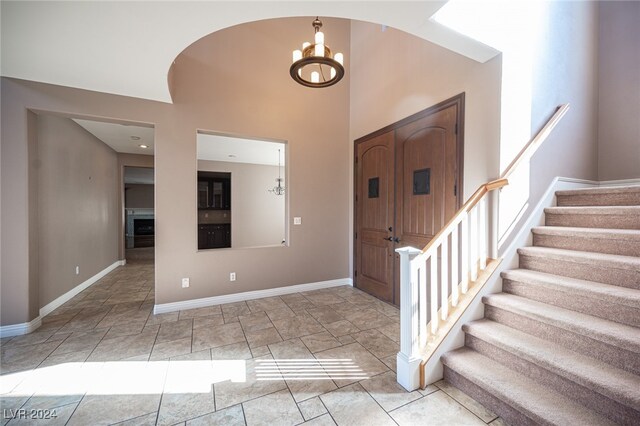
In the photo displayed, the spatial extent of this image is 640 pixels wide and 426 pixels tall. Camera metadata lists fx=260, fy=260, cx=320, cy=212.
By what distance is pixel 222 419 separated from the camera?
1599mm

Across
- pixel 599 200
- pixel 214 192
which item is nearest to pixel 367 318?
pixel 599 200

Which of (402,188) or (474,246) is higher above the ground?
(402,188)

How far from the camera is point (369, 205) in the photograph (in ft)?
13.0

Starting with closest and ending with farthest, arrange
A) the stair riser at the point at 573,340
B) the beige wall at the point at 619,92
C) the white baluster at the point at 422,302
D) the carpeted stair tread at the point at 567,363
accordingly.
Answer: the carpeted stair tread at the point at 567,363, the stair riser at the point at 573,340, the white baluster at the point at 422,302, the beige wall at the point at 619,92

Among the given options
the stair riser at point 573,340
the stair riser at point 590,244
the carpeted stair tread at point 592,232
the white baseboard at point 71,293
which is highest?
the carpeted stair tread at point 592,232

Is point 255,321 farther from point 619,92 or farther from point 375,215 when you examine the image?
point 619,92

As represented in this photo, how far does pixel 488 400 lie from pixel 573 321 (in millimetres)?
735

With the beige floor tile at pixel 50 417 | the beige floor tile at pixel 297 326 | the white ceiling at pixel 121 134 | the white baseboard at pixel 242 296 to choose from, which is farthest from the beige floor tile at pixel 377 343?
the white ceiling at pixel 121 134

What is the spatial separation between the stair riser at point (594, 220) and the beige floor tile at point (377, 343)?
1.96 metres

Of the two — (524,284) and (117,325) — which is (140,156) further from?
(524,284)

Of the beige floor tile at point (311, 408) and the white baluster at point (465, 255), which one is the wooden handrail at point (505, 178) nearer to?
the white baluster at point (465, 255)

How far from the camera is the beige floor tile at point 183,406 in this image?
1609mm

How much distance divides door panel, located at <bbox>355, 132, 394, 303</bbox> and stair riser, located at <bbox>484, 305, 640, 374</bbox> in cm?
158


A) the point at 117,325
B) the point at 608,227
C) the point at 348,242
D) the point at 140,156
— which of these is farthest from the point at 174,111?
the point at 608,227
